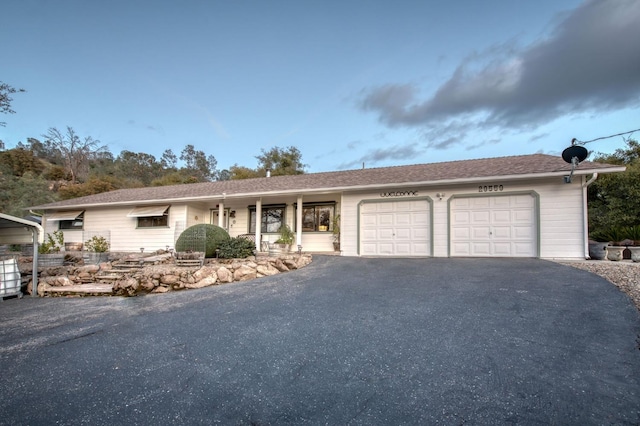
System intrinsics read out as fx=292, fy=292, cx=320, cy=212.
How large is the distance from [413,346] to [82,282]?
9257 millimetres

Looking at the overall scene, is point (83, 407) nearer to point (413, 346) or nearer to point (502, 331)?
point (413, 346)

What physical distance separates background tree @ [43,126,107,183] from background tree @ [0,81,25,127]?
2247 cm

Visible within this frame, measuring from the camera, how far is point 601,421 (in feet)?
6.74

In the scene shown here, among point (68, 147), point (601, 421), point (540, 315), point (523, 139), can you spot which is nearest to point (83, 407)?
point (601, 421)

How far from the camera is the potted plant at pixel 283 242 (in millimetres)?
11812

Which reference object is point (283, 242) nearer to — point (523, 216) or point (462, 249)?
point (462, 249)

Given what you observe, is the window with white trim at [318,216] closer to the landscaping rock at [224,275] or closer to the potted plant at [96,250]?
the landscaping rock at [224,275]

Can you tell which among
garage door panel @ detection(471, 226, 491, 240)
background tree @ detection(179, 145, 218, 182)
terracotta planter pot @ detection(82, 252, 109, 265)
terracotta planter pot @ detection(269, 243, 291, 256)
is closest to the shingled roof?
garage door panel @ detection(471, 226, 491, 240)

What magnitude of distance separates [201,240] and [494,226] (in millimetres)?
9965

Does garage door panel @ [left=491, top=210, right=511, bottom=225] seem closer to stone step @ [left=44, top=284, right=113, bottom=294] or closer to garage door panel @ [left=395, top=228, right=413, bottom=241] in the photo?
garage door panel @ [left=395, top=228, right=413, bottom=241]

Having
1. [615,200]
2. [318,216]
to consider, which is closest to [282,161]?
[318,216]

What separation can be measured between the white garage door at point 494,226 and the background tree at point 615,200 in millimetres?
4376

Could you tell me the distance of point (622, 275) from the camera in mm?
6387

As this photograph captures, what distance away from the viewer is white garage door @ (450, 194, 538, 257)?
9453 mm
